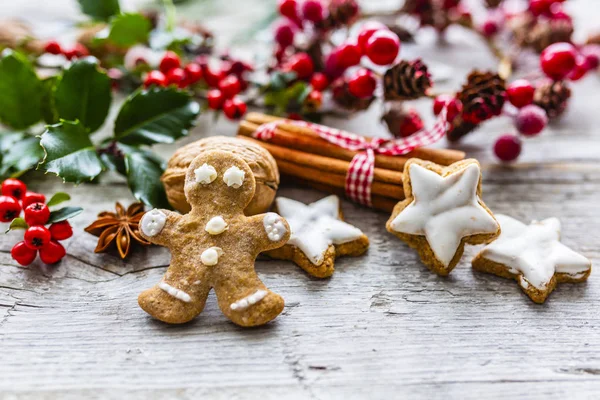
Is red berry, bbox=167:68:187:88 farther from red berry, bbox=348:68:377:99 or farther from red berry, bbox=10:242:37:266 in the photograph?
red berry, bbox=10:242:37:266

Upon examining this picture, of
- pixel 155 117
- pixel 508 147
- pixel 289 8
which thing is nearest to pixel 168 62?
pixel 155 117

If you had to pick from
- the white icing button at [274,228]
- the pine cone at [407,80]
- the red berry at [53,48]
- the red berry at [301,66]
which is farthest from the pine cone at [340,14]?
the white icing button at [274,228]

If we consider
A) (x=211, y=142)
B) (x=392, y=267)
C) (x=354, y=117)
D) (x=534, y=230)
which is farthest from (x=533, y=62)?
(x=211, y=142)

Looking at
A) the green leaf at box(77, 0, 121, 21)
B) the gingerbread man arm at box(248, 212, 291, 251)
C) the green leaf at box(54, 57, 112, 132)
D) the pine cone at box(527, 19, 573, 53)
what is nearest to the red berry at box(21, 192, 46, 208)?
the green leaf at box(54, 57, 112, 132)

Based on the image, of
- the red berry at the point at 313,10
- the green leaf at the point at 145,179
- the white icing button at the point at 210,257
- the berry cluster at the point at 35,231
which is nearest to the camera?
the white icing button at the point at 210,257

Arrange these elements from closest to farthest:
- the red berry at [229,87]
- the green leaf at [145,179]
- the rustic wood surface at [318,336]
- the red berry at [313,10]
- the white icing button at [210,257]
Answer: the rustic wood surface at [318,336], the white icing button at [210,257], the green leaf at [145,179], the red berry at [229,87], the red berry at [313,10]

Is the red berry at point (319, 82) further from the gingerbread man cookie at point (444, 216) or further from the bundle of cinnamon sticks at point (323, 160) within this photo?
the gingerbread man cookie at point (444, 216)

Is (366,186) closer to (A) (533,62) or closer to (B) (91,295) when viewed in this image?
(B) (91,295)
